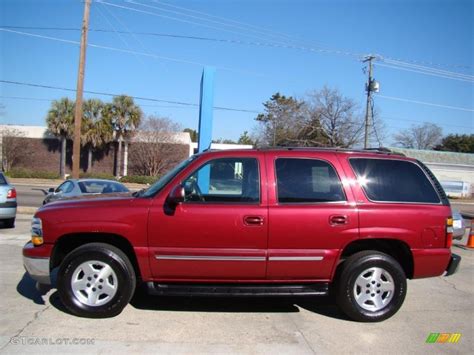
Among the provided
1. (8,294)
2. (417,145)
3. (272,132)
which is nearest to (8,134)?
(272,132)

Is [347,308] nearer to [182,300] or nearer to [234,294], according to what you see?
[234,294]

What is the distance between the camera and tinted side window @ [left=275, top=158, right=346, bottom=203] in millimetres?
4836

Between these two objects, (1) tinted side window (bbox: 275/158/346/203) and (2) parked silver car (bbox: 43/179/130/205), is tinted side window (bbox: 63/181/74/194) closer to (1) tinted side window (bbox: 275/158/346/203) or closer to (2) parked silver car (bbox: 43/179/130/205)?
(2) parked silver car (bbox: 43/179/130/205)

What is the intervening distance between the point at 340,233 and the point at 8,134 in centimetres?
3949

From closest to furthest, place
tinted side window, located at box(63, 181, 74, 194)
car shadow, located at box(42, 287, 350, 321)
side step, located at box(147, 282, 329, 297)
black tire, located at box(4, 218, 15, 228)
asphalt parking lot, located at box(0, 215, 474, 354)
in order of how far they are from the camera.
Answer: asphalt parking lot, located at box(0, 215, 474, 354) → side step, located at box(147, 282, 329, 297) → car shadow, located at box(42, 287, 350, 321) → black tire, located at box(4, 218, 15, 228) → tinted side window, located at box(63, 181, 74, 194)

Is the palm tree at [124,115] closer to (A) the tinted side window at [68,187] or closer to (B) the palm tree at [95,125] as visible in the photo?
(B) the palm tree at [95,125]

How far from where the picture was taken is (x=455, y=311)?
5.46 metres

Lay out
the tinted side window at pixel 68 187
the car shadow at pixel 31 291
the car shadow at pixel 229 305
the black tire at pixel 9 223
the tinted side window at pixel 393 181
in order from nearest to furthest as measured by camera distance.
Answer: the tinted side window at pixel 393 181
the car shadow at pixel 229 305
the car shadow at pixel 31 291
the black tire at pixel 9 223
the tinted side window at pixel 68 187

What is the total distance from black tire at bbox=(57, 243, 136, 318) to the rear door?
1.57 m

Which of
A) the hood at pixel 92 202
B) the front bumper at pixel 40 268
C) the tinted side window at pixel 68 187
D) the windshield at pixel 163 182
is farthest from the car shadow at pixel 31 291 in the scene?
the tinted side window at pixel 68 187

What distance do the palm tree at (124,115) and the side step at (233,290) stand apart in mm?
33957

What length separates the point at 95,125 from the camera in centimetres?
3675

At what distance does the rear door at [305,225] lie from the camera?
469 centimetres

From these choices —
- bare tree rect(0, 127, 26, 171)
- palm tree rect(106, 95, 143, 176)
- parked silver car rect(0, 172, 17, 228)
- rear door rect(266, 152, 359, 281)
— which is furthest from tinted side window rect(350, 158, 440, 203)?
bare tree rect(0, 127, 26, 171)
